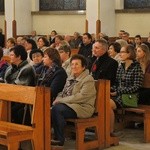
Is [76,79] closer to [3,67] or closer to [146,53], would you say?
[146,53]

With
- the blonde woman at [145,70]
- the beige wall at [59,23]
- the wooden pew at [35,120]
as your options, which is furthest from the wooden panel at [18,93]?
the beige wall at [59,23]

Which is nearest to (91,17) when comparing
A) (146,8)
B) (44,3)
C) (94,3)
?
(94,3)

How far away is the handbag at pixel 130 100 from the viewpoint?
676 cm

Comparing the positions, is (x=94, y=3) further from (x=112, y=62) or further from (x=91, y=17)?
(x=112, y=62)

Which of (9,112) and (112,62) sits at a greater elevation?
(112,62)

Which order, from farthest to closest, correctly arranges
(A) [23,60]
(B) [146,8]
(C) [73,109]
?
(B) [146,8] → (A) [23,60] → (C) [73,109]

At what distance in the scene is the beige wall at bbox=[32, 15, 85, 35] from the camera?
17.5 m

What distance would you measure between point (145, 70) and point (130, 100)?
2.22 feet

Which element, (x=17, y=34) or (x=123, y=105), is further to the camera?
(x=17, y=34)

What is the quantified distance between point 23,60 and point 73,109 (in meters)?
1.21

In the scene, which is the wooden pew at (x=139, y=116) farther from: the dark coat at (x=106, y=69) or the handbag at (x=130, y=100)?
the dark coat at (x=106, y=69)

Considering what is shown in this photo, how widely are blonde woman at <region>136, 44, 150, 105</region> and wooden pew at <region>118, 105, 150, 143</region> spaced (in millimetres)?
184

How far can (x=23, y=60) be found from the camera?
664 centimetres

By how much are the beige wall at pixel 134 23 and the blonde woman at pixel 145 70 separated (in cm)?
842
